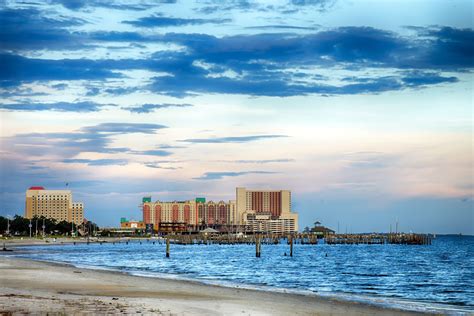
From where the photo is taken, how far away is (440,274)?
67.8 meters

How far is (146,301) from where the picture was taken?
28.4 meters

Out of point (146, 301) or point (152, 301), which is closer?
point (146, 301)

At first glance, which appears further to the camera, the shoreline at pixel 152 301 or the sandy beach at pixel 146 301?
the shoreline at pixel 152 301

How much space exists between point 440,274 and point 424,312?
132 ft

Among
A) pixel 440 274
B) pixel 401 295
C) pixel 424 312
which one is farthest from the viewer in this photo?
pixel 440 274

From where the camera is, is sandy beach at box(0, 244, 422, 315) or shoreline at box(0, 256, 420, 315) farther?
shoreline at box(0, 256, 420, 315)

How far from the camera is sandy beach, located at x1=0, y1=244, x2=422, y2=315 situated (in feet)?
78.7

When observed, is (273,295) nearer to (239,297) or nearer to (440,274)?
(239,297)

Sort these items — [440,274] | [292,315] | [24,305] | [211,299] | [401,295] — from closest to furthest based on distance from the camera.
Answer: [24,305], [292,315], [211,299], [401,295], [440,274]

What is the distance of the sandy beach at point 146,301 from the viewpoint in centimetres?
2398

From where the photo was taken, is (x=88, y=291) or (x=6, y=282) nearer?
(x=88, y=291)

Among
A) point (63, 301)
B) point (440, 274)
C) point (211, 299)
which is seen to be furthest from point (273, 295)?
point (440, 274)

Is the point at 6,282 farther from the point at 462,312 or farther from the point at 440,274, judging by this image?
the point at 440,274

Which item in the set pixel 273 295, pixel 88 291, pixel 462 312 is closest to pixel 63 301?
pixel 88 291
